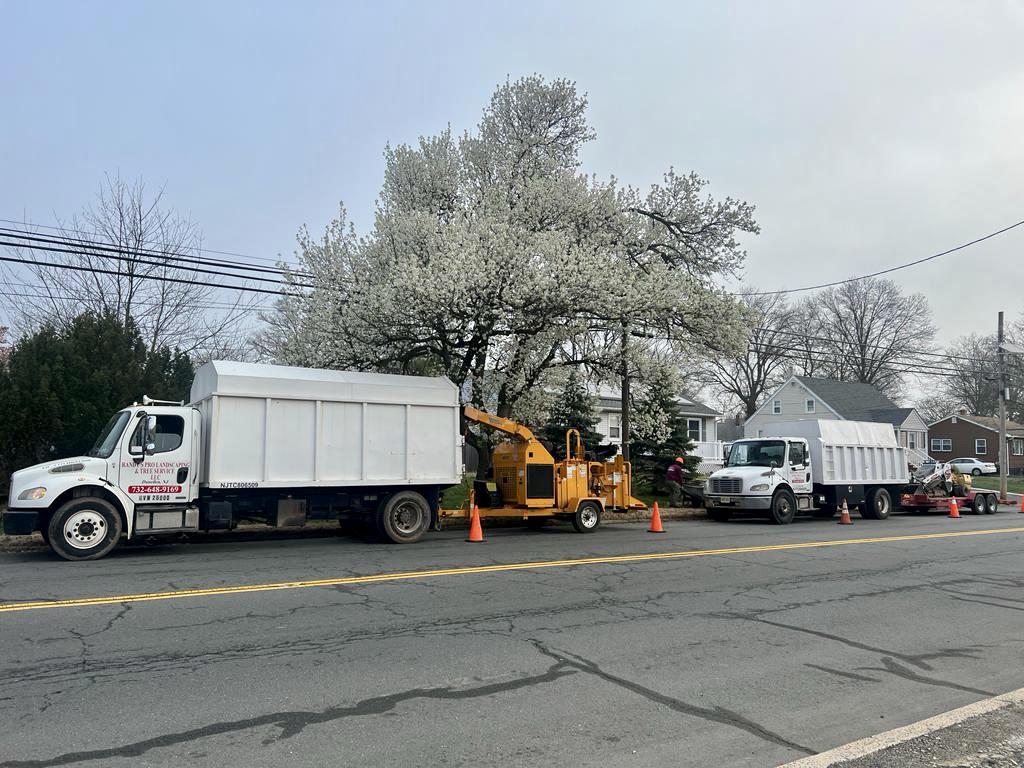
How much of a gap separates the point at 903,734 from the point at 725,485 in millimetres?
16098

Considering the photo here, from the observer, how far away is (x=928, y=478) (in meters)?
24.0

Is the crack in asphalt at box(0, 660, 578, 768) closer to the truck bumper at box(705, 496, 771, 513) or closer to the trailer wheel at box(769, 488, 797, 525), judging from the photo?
the truck bumper at box(705, 496, 771, 513)

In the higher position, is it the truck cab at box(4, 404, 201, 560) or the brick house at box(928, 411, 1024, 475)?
the brick house at box(928, 411, 1024, 475)

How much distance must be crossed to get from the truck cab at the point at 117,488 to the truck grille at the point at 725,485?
13.6 meters

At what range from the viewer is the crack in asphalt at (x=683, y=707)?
A: 14.8 feet

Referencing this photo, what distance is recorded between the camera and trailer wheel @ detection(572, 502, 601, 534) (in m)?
16.2

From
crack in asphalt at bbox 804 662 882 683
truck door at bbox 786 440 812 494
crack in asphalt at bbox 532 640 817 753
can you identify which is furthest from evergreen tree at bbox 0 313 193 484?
truck door at bbox 786 440 812 494

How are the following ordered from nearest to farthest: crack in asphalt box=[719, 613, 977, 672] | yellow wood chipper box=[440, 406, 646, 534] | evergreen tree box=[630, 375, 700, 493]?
crack in asphalt box=[719, 613, 977, 672]
yellow wood chipper box=[440, 406, 646, 534]
evergreen tree box=[630, 375, 700, 493]

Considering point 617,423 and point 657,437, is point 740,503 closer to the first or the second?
point 657,437

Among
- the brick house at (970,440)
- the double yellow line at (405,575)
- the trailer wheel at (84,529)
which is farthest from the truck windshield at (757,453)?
the brick house at (970,440)

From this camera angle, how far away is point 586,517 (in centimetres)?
1634

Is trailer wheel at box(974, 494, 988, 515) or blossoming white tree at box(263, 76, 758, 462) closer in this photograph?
blossoming white tree at box(263, 76, 758, 462)

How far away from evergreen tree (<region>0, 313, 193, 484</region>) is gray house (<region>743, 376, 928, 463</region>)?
4316 cm

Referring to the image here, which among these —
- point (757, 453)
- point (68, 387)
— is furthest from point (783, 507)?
point (68, 387)
